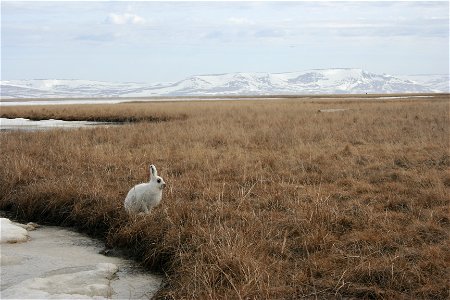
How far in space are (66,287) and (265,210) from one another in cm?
372

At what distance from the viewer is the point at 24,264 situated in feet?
21.2

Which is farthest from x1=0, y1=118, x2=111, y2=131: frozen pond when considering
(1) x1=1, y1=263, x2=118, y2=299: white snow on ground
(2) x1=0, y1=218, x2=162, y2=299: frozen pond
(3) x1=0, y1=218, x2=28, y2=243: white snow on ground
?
(1) x1=1, y1=263, x2=118, y2=299: white snow on ground

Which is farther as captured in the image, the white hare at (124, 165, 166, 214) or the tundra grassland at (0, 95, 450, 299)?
the white hare at (124, 165, 166, 214)

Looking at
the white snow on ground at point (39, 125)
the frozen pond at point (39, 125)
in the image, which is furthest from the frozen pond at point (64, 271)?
the white snow on ground at point (39, 125)

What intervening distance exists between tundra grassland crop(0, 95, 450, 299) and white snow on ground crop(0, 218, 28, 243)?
1003 millimetres

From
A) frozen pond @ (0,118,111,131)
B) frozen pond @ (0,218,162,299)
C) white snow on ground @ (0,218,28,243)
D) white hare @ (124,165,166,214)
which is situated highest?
frozen pond @ (0,118,111,131)

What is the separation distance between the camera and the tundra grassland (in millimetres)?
5453

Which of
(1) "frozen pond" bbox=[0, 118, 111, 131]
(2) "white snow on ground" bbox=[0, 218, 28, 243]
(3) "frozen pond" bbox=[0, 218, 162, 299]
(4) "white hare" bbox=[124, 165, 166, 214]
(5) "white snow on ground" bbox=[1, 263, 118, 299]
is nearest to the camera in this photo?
(5) "white snow on ground" bbox=[1, 263, 118, 299]

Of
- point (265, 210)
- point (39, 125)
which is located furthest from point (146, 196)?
point (39, 125)

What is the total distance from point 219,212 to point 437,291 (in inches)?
138

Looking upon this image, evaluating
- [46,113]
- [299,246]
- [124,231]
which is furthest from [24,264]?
[46,113]

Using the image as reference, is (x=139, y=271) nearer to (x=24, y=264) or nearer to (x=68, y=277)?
(x=68, y=277)

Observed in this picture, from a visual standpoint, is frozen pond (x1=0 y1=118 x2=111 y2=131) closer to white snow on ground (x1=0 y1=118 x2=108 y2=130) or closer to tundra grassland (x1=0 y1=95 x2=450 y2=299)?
white snow on ground (x1=0 y1=118 x2=108 y2=130)

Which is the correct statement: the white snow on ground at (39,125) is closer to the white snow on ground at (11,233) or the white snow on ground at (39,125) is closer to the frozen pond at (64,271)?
the white snow on ground at (11,233)
